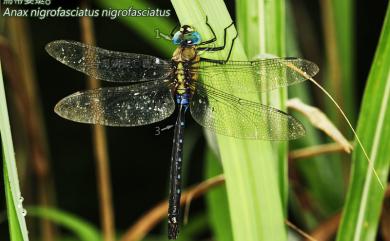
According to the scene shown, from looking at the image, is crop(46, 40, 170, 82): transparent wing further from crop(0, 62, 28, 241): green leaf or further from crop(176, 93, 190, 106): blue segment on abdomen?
crop(0, 62, 28, 241): green leaf

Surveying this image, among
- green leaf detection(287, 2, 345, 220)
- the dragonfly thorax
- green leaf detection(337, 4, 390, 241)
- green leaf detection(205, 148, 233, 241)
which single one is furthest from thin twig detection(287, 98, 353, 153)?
green leaf detection(287, 2, 345, 220)

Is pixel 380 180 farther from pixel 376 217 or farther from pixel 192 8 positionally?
pixel 192 8

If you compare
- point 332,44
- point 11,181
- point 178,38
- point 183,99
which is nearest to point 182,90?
point 183,99

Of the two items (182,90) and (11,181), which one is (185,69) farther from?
(11,181)

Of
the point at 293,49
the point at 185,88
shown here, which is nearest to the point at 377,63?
the point at 185,88

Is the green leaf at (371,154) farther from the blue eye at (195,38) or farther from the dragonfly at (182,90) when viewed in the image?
the blue eye at (195,38)
